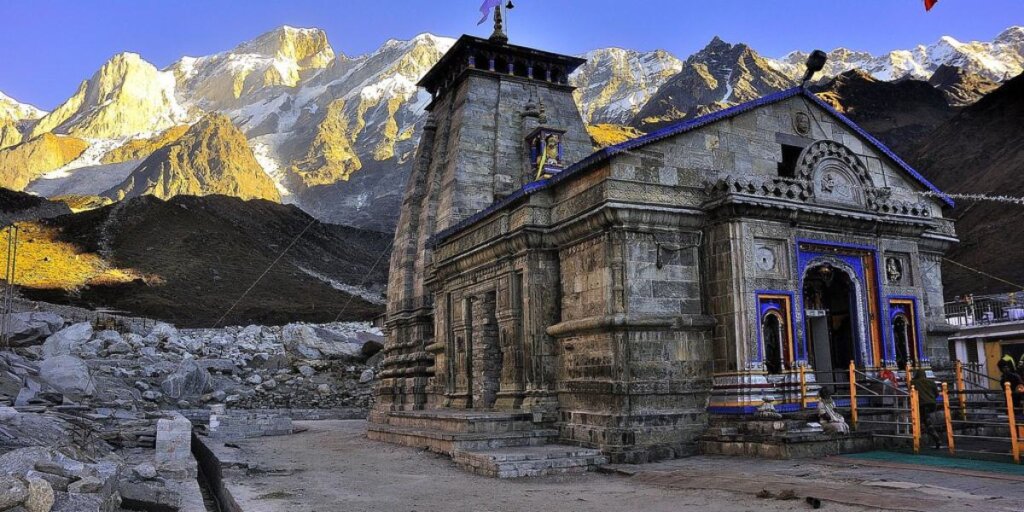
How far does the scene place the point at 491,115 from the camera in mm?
23078

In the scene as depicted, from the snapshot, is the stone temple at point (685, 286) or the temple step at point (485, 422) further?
the temple step at point (485, 422)

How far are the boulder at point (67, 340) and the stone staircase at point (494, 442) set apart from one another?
1776 centimetres

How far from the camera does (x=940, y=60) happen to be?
Answer: 171m

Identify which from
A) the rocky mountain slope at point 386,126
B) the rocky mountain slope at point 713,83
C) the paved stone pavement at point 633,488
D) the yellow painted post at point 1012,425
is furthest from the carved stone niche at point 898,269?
the rocky mountain slope at point 713,83

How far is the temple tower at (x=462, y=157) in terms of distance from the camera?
72.0 ft

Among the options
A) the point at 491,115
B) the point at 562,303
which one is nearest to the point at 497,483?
the point at 562,303

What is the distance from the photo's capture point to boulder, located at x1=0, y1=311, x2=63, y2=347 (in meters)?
32.1

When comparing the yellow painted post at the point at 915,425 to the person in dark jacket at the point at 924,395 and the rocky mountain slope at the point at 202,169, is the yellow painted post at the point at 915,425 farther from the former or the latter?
the rocky mountain slope at the point at 202,169

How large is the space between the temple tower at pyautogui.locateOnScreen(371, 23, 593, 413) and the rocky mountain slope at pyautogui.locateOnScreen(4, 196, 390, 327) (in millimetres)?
41347

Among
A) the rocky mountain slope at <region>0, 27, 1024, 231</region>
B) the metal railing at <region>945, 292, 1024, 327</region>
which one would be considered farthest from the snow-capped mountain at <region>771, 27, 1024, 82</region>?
the metal railing at <region>945, 292, 1024, 327</region>

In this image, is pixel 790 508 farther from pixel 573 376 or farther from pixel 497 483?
pixel 573 376

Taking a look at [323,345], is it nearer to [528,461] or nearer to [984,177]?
[528,461]

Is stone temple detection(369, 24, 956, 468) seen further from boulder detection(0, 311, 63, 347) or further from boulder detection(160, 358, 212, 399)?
boulder detection(0, 311, 63, 347)

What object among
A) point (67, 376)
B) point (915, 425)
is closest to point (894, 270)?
point (915, 425)
